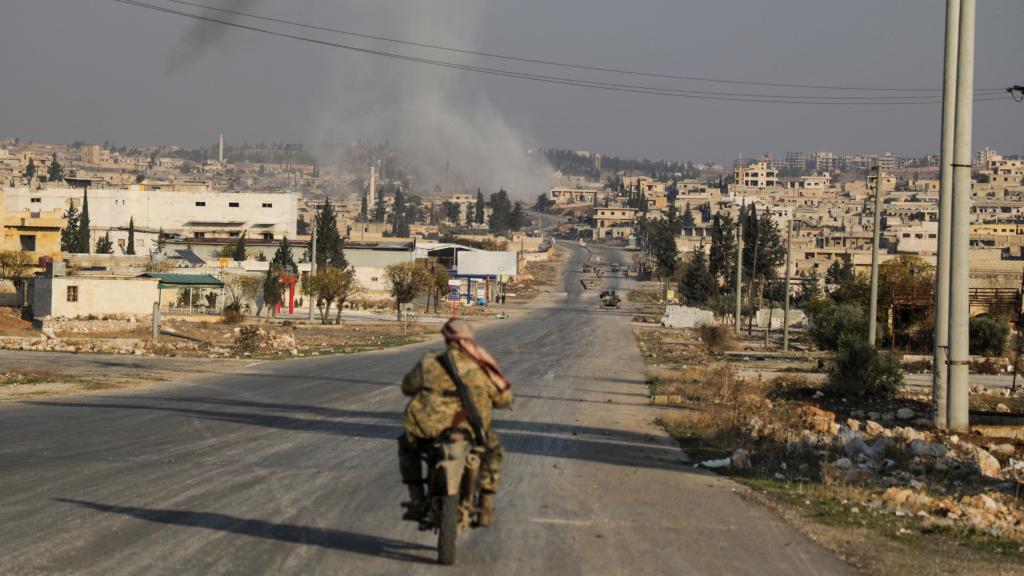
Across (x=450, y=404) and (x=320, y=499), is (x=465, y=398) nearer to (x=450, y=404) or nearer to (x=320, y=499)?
(x=450, y=404)

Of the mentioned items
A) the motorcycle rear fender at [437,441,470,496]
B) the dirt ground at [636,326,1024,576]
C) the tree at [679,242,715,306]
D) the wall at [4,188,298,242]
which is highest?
the wall at [4,188,298,242]

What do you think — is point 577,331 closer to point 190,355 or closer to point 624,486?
point 190,355

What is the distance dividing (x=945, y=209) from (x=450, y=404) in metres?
13.5

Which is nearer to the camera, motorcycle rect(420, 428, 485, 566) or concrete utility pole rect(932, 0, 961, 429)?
motorcycle rect(420, 428, 485, 566)

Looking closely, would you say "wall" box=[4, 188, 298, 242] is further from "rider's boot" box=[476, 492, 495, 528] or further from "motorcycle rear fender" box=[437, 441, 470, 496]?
"motorcycle rear fender" box=[437, 441, 470, 496]

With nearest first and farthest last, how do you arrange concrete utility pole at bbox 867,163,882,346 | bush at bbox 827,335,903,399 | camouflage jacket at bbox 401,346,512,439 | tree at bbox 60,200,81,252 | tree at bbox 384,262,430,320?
camouflage jacket at bbox 401,346,512,439
bush at bbox 827,335,903,399
concrete utility pole at bbox 867,163,882,346
tree at bbox 384,262,430,320
tree at bbox 60,200,81,252

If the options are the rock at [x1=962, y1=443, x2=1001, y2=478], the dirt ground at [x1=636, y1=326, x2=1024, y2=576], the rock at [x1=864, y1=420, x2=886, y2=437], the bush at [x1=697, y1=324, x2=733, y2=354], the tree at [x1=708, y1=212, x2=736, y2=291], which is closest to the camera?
the dirt ground at [x1=636, y1=326, x2=1024, y2=576]

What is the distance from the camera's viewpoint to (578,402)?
80.1 feet

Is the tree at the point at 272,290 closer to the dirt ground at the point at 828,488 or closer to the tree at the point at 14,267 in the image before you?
the tree at the point at 14,267

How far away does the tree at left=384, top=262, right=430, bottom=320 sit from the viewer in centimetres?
7569

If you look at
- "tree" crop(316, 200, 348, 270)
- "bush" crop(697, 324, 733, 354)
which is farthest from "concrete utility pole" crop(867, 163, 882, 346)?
"tree" crop(316, 200, 348, 270)

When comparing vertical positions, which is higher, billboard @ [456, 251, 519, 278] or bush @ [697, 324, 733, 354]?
billboard @ [456, 251, 519, 278]

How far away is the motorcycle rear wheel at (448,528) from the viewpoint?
315 inches

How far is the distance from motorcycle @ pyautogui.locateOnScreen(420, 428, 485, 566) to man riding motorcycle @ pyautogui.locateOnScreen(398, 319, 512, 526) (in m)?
0.07
